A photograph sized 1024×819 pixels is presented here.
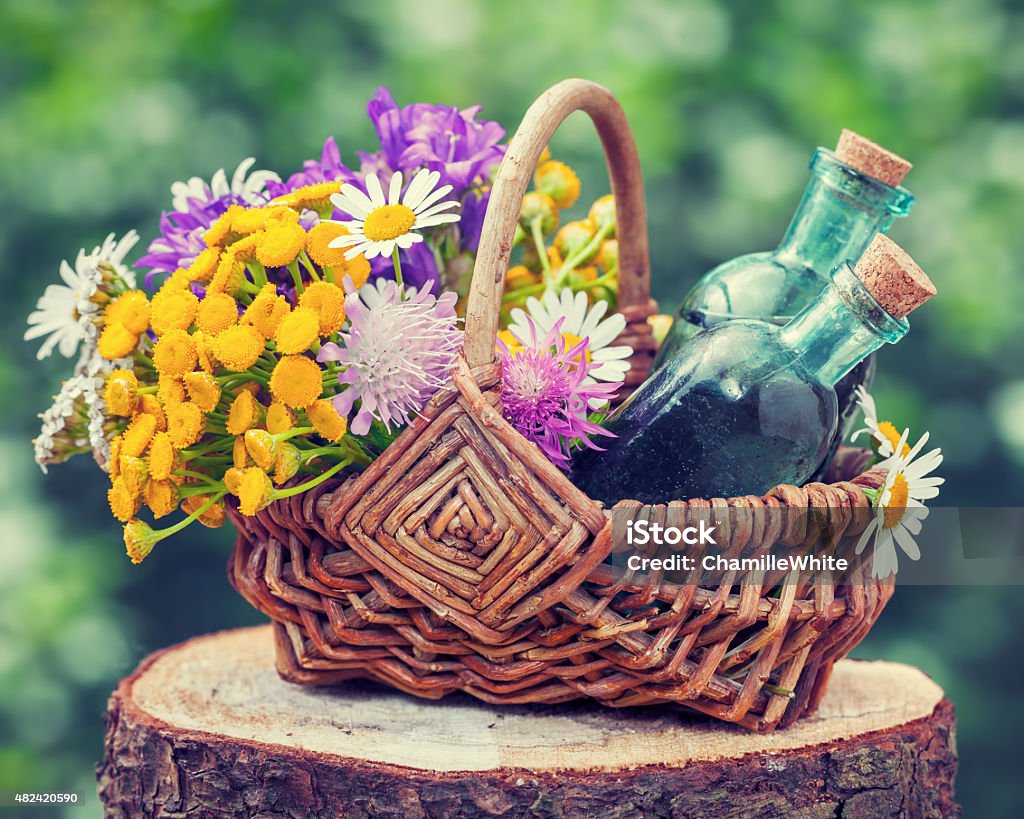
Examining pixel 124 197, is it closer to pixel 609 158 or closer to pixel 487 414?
pixel 609 158

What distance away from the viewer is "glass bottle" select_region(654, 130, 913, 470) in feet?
3.06

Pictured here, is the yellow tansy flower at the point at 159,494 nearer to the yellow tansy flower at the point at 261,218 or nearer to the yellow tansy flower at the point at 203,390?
the yellow tansy flower at the point at 203,390

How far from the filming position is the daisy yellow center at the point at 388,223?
2.61ft

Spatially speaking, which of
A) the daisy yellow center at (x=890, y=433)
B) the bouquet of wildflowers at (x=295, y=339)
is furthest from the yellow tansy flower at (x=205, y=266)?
the daisy yellow center at (x=890, y=433)

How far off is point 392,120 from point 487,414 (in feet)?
1.10

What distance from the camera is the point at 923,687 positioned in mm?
990

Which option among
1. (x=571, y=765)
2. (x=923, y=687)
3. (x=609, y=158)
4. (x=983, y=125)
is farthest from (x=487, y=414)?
(x=983, y=125)

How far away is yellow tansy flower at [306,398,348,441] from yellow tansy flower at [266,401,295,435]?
0.01 metres

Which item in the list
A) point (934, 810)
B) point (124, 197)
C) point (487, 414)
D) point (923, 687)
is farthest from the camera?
point (124, 197)

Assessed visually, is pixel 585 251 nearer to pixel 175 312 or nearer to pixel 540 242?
pixel 540 242

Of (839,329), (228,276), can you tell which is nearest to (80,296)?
(228,276)

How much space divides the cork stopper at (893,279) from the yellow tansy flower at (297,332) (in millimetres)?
401

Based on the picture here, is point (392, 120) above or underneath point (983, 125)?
underneath

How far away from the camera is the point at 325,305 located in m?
0.76
